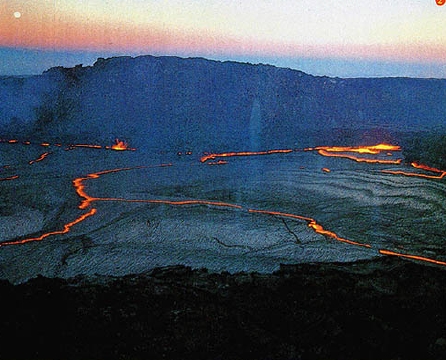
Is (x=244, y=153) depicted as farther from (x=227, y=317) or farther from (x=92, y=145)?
(x=227, y=317)

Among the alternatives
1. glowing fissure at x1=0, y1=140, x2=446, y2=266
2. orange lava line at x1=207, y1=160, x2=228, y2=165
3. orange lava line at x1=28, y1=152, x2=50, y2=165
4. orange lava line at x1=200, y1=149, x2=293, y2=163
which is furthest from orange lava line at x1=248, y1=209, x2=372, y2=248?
orange lava line at x1=28, y1=152, x2=50, y2=165

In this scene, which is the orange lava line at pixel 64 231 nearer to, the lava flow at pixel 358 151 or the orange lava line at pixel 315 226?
the orange lava line at pixel 315 226

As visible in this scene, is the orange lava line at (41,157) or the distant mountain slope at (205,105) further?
the distant mountain slope at (205,105)

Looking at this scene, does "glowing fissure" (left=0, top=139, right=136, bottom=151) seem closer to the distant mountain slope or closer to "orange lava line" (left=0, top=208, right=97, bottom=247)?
the distant mountain slope

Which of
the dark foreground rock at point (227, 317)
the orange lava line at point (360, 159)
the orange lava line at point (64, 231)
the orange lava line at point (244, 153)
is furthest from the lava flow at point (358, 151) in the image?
the dark foreground rock at point (227, 317)

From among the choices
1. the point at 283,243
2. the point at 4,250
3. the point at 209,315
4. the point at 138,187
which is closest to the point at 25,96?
the point at 138,187

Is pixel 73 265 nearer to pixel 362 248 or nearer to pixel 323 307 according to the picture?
pixel 323 307
